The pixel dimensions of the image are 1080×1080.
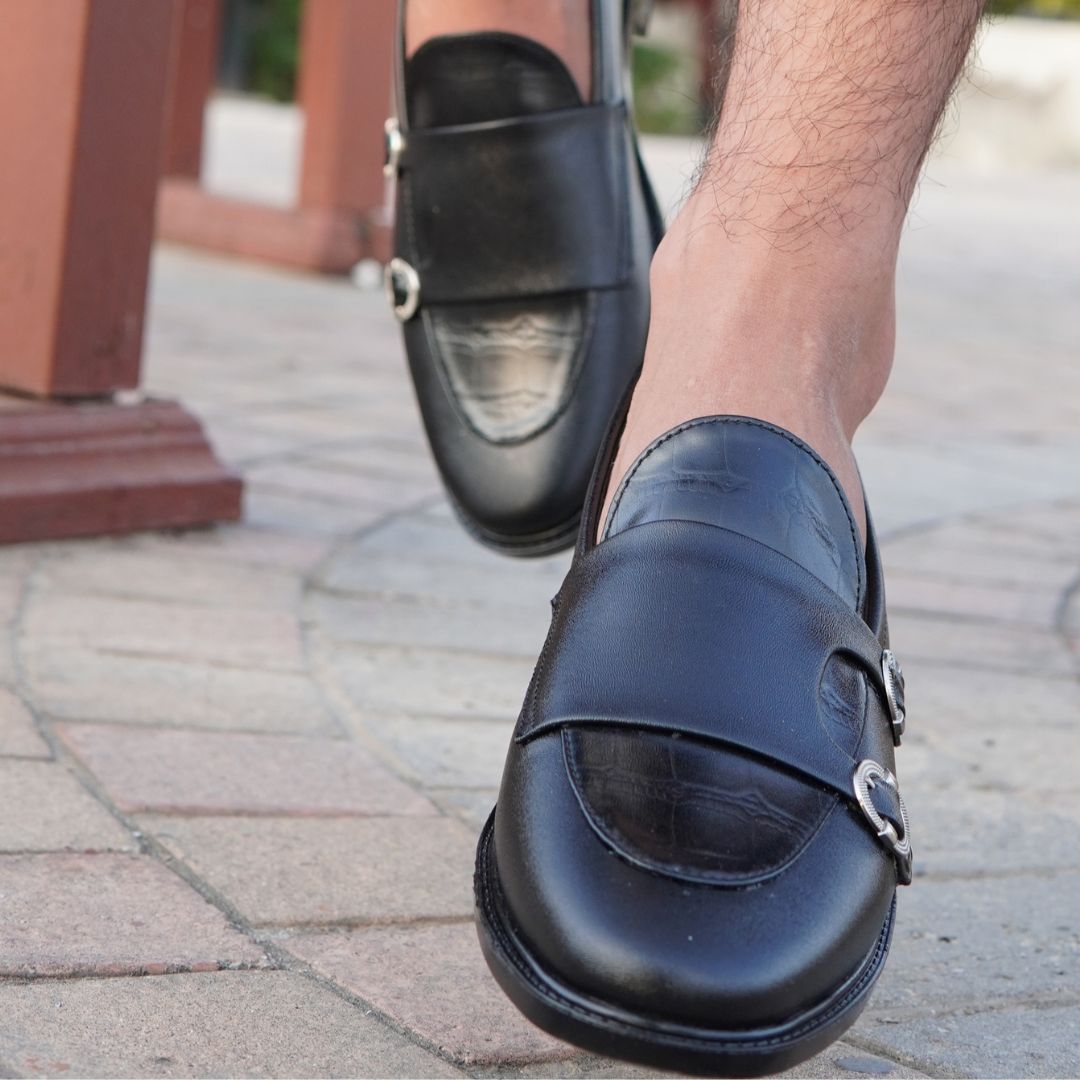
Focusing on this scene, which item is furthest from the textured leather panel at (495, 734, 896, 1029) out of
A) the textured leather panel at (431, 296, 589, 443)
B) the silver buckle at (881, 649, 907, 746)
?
the textured leather panel at (431, 296, 589, 443)

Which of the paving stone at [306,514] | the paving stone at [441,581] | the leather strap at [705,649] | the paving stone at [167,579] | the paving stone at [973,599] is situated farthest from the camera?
the paving stone at [306,514]

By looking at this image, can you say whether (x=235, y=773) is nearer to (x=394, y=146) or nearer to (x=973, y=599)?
(x=394, y=146)

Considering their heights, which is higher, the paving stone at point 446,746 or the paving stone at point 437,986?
the paving stone at point 437,986

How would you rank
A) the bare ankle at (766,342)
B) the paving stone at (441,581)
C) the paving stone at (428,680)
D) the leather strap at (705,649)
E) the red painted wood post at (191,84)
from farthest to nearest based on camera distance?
the red painted wood post at (191,84), the paving stone at (441,581), the paving stone at (428,680), the bare ankle at (766,342), the leather strap at (705,649)

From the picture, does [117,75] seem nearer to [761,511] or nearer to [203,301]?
[761,511]

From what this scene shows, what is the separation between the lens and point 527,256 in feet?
5.18

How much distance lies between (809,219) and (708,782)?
381 millimetres

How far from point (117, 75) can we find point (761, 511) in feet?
4.14

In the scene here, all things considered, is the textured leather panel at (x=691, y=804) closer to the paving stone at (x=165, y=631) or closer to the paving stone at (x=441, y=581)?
the paving stone at (x=165, y=631)

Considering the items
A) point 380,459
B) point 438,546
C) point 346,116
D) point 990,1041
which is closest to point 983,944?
point 990,1041

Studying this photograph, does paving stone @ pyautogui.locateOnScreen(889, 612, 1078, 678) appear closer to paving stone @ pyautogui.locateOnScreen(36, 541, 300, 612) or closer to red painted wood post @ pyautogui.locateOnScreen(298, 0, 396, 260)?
paving stone @ pyautogui.locateOnScreen(36, 541, 300, 612)

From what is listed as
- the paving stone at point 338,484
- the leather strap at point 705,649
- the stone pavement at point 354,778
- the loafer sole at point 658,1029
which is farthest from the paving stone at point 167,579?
the loafer sole at point 658,1029

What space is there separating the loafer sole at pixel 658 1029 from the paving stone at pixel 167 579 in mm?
967

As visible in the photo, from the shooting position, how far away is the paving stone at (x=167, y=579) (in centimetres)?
174
